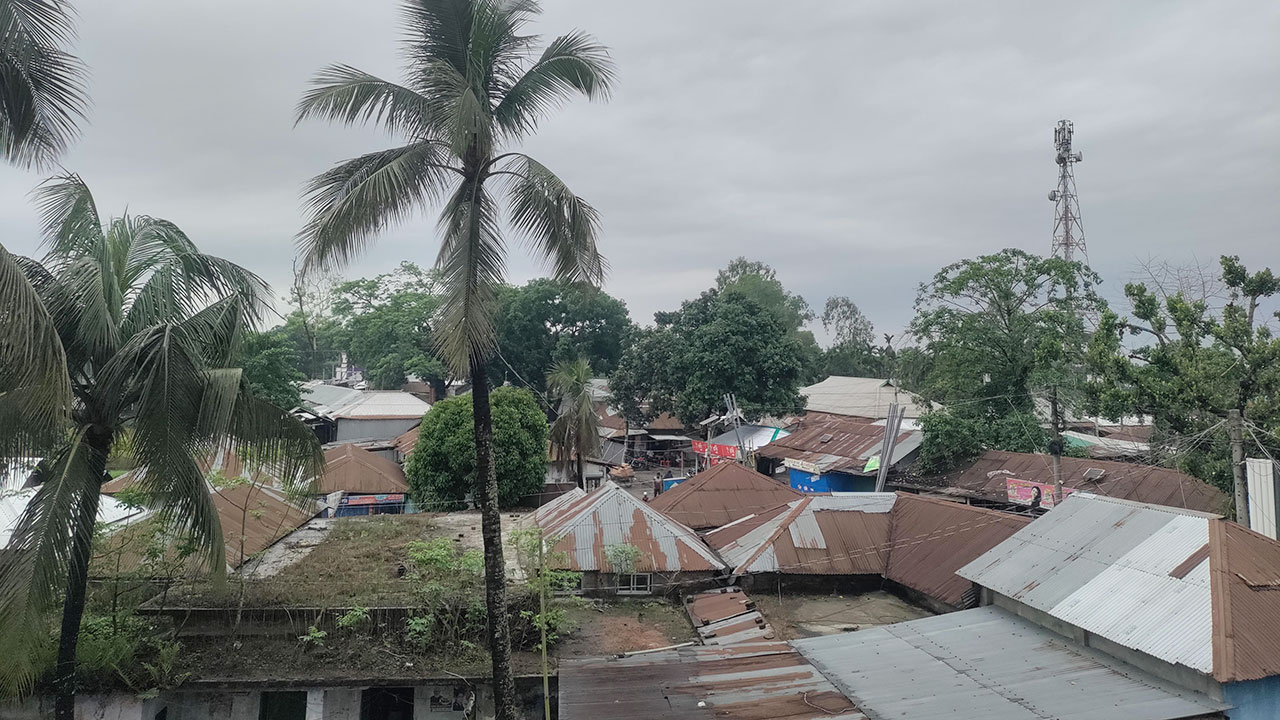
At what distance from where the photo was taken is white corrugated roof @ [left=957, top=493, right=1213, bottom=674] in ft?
28.8

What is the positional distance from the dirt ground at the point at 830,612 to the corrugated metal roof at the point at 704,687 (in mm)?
2764

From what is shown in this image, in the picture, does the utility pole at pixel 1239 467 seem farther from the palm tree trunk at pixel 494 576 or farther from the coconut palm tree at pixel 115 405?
the coconut palm tree at pixel 115 405

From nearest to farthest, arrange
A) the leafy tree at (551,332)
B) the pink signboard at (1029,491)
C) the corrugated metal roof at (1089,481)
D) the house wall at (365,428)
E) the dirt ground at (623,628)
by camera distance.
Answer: the dirt ground at (623,628), the corrugated metal roof at (1089,481), the pink signboard at (1029,491), the house wall at (365,428), the leafy tree at (551,332)

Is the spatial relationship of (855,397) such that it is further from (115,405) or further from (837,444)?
(115,405)

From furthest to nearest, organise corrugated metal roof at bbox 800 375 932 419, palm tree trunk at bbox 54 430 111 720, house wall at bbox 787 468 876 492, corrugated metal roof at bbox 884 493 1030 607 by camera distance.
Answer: corrugated metal roof at bbox 800 375 932 419 → house wall at bbox 787 468 876 492 → corrugated metal roof at bbox 884 493 1030 607 → palm tree trunk at bbox 54 430 111 720

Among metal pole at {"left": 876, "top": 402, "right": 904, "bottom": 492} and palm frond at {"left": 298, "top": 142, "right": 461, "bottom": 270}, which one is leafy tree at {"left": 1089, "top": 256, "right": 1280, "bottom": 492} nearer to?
metal pole at {"left": 876, "top": 402, "right": 904, "bottom": 492}

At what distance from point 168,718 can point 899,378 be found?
26.9m

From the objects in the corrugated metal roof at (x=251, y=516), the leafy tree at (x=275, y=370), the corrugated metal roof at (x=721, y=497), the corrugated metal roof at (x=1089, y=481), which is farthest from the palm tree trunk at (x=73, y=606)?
the leafy tree at (x=275, y=370)

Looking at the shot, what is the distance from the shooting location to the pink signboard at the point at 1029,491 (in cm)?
2042

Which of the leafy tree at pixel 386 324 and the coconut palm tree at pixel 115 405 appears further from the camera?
the leafy tree at pixel 386 324

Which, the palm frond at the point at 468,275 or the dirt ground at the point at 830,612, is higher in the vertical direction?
the palm frond at the point at 468,275

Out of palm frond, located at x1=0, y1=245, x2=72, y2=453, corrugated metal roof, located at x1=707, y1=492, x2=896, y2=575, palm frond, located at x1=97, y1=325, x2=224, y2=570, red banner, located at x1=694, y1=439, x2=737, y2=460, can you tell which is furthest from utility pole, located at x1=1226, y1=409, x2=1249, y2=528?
red banner, located at x1=694, y1=439, x2=737, y2=460

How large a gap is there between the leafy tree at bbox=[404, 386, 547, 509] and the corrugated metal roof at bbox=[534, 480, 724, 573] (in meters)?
7.50

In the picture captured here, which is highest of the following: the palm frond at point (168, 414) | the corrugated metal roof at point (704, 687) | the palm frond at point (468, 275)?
the palm frond at point (468, 275)
